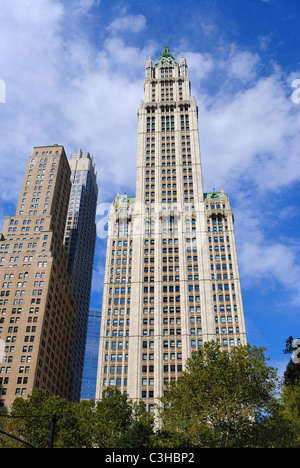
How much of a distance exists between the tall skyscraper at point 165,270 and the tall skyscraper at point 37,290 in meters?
23.0

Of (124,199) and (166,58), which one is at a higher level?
(166,58)

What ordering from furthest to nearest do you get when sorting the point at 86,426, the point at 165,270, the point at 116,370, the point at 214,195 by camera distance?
1. the point at 214,195
2. the point at 165,270
3. the point at 116,370
4. the point at 86,426

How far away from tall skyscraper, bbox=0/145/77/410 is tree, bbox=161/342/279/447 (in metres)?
65.4

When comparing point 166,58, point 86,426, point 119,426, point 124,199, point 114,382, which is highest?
point 166,58

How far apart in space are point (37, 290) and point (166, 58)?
95.1 metres

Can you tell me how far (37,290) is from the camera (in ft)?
400

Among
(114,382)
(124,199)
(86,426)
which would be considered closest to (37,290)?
(124,199)

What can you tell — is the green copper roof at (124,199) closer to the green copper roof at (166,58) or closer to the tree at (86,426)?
the green copper roof at (166,58)

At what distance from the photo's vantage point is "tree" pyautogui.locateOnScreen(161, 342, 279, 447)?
1820 inches

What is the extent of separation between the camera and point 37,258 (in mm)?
128750

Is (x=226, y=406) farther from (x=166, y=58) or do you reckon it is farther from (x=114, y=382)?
(x=166, y=58)

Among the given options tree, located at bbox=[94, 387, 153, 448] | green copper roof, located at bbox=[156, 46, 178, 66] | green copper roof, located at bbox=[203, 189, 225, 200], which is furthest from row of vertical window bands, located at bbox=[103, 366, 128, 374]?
green copper roof, located at bbox=[156, 46, 178, 66]

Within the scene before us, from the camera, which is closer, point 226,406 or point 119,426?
point 226,406

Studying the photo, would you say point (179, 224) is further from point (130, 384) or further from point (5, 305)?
point (5, 305)
